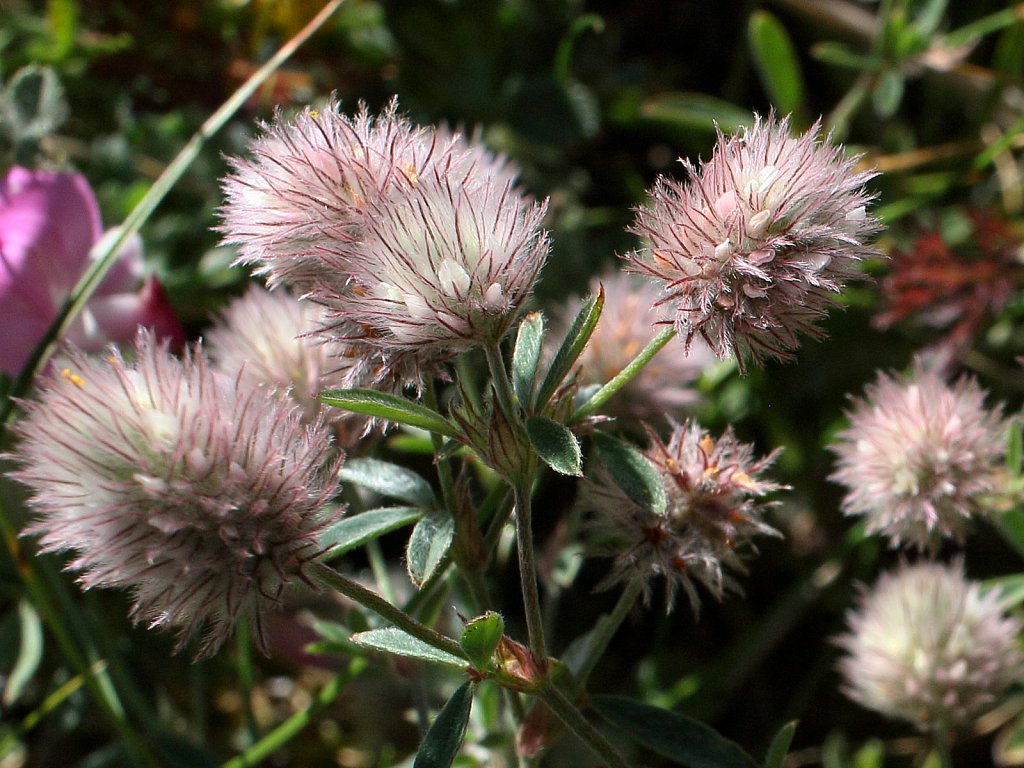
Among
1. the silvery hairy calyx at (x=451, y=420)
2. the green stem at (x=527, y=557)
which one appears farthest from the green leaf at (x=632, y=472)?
the green stem at (x=527, y=557)

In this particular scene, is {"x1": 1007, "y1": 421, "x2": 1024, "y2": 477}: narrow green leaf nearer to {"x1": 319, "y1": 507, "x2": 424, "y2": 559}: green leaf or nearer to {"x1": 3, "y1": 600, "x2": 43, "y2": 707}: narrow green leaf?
{"x1": 319, "y1": 507, "x2": 424, "y2": 559}: green leaf

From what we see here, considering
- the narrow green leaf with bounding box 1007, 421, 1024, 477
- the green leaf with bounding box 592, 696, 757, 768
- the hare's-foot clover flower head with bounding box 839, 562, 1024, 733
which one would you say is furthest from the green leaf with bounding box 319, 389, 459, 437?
the hare's-foot clover flower head with bounding box 839, 562, 1024, 733

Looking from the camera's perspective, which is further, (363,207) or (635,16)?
(635,16)

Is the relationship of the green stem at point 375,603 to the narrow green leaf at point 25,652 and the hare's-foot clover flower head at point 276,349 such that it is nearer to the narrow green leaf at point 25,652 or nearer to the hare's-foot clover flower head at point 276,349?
the hare's-foot clover flower head at point 276,349

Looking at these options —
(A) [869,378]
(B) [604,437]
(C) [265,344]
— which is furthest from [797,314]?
(A) [869,378]

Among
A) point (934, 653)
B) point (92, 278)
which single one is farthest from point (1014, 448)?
point (92, 278)

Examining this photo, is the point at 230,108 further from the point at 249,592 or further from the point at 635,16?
the point at 635,16
